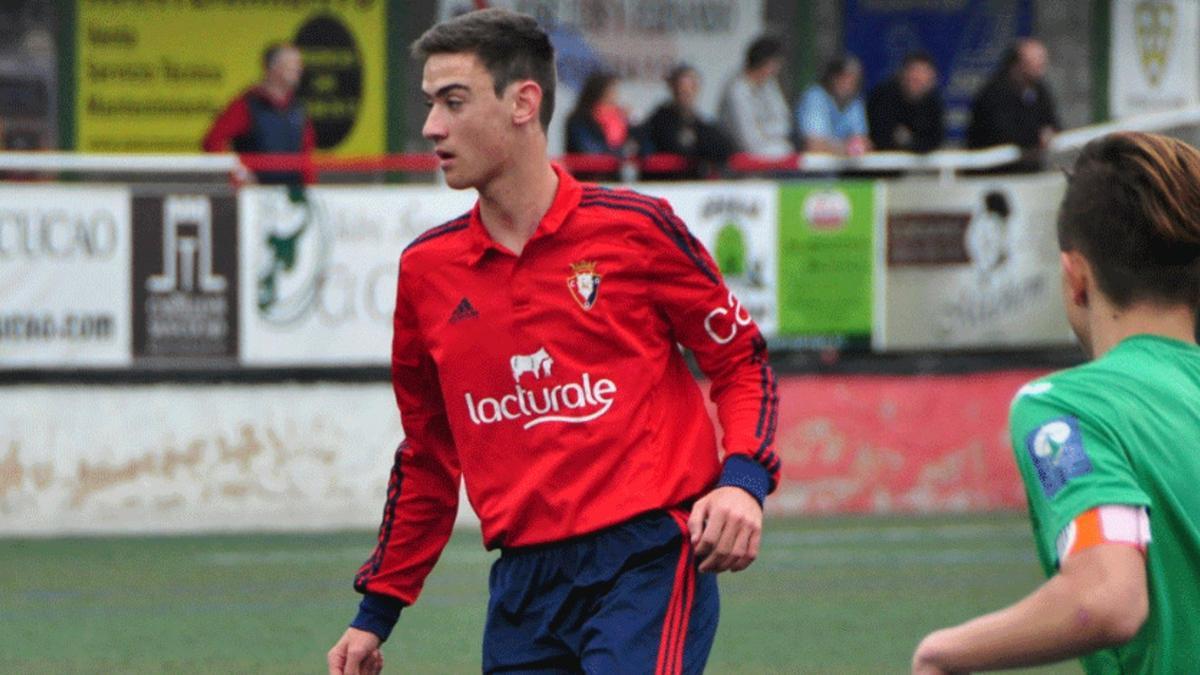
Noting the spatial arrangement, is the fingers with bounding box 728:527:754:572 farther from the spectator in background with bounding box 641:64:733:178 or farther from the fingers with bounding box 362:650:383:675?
the spectator in background with bounding box 641:64:733:178

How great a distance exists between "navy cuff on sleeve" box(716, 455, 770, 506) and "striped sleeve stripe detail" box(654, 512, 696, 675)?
0.54 feet

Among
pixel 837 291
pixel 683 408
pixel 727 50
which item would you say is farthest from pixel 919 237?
pixel 683 408

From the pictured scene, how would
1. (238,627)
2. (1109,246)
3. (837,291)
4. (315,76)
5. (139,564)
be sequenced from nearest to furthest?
(1109,246)
(238,627)
(139,564)
(837,291)
(315,76)

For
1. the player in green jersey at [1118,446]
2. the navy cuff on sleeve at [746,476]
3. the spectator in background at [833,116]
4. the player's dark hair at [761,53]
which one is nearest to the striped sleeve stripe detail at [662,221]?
the navy cuff on sleeve at [746,476]

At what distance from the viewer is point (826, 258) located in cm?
1377

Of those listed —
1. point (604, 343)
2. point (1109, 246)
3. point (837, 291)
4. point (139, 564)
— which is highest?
point (1109, 246)

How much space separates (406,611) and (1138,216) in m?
7.44

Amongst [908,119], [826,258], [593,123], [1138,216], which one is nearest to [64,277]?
[593,123]

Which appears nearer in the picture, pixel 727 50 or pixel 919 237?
pixel 919 237

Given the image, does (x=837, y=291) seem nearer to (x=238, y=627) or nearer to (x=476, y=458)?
(x=238, y=627)

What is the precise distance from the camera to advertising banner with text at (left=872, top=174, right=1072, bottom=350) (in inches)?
549

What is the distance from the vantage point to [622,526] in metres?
4.09

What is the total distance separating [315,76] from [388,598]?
13214mm

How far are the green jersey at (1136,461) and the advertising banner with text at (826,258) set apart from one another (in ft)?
35.7
